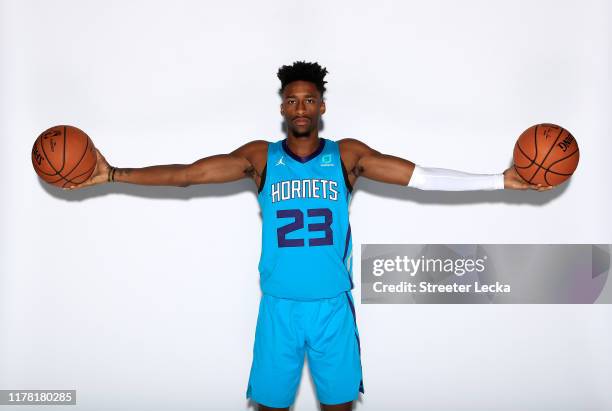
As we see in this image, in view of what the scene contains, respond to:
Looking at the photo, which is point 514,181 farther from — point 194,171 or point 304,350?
point 194,171

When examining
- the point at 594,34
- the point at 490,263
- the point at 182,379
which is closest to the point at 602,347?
the point at 490,263

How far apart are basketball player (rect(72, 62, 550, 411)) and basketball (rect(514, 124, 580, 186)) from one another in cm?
9

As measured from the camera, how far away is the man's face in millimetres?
2039

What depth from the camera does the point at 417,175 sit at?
2.11 metres

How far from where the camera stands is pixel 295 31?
101 inches

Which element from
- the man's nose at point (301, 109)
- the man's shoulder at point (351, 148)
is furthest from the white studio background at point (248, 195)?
the man's nose at point (301, 109)

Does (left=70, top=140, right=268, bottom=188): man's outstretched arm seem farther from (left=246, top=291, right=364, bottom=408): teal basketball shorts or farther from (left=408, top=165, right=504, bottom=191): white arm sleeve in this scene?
(left=408, top=165, right=504, bottom=191): white arm sleeve

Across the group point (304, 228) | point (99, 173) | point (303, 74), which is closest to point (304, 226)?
point (304, 228)

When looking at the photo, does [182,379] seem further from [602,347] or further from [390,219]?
[602,347]

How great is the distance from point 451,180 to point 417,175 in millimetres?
150

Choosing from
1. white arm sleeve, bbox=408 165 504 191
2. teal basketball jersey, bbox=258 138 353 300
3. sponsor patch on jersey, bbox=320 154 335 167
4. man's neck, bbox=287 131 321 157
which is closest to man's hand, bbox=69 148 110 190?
teal basketball jersey, bbox=258 138 353 300

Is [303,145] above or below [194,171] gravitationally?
above

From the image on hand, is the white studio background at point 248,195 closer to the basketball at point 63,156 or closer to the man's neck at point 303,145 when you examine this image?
the man's neck at point 303,145

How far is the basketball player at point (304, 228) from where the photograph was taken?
2.04 metres
